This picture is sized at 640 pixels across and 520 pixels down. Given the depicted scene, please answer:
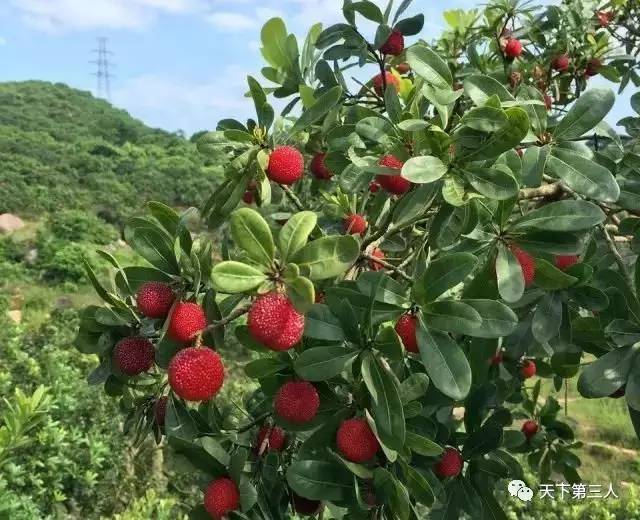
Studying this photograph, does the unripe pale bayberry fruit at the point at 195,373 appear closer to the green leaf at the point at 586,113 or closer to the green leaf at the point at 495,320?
the green leaf at the point at 495,320

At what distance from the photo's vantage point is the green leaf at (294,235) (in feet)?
2.22

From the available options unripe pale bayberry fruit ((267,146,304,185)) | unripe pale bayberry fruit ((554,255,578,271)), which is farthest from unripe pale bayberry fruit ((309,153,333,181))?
unripe pale bayberry fruit ((554,255,578,271))

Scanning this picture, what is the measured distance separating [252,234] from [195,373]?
0.19 m

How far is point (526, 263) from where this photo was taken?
0.88 meters

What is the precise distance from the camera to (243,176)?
98cm

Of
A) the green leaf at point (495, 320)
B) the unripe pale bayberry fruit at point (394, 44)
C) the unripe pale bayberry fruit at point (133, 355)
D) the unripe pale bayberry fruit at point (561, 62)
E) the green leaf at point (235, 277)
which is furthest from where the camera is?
the unripe pale bayberry fruit at point (561, 62)

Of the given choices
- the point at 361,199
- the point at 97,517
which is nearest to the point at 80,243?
the point at 97,517

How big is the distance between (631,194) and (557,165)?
0.69ft

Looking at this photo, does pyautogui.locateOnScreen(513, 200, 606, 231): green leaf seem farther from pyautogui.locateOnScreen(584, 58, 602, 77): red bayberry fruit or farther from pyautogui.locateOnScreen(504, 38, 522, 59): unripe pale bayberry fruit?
pyautogui.locateOnScreen(584, 58, 602, 77): red bayberry fruit

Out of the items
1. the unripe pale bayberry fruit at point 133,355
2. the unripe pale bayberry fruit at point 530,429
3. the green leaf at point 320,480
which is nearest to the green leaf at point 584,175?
the green leaf at point 320,480

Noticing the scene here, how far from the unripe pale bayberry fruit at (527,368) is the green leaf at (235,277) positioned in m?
1.23

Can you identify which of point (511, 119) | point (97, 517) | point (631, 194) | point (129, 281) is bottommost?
point (97, 517)

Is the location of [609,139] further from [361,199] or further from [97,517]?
[97,517]

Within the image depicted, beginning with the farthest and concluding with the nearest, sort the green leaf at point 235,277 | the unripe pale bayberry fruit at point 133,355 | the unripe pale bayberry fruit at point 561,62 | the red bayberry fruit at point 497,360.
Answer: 1. the unripe pale bayberry fruit at point 561,62
2. the red bayberry fruit at point 497,360
3. the unripe pale bayberry fruit at point 133,355
4. the green leaf at point 235,277
